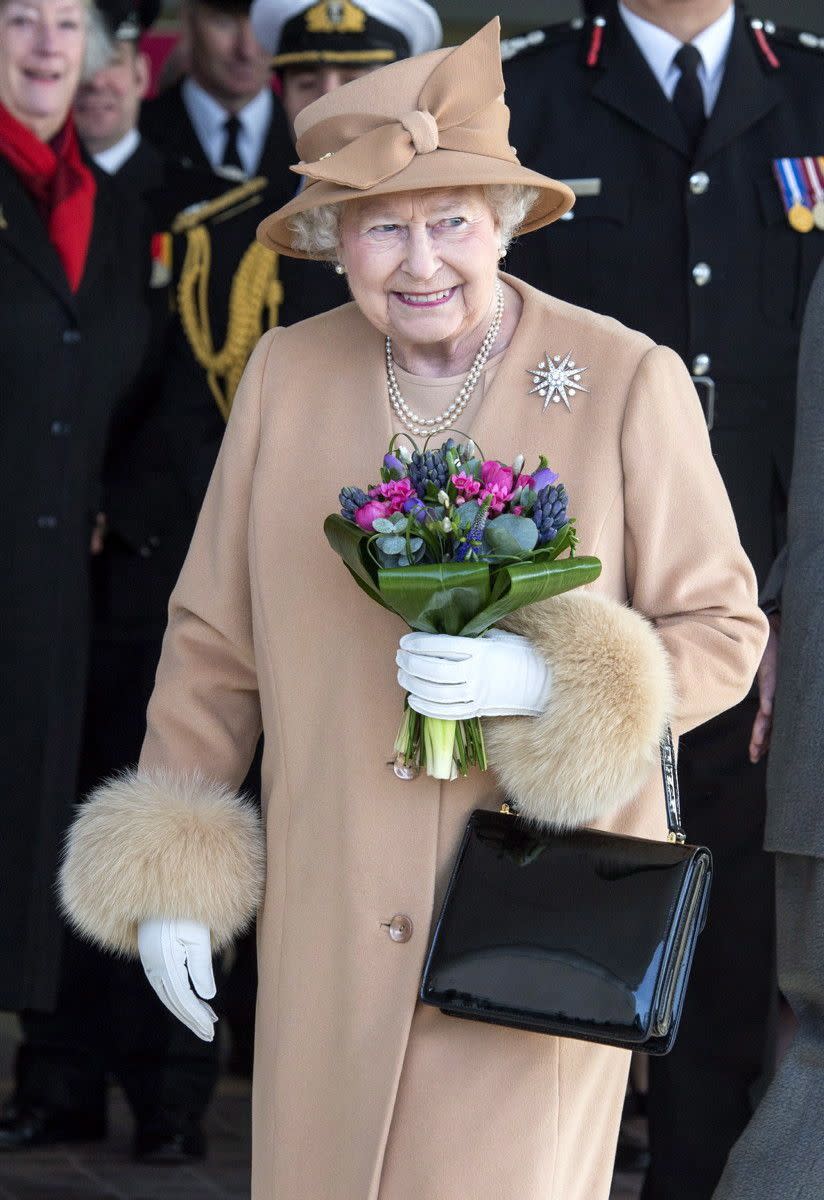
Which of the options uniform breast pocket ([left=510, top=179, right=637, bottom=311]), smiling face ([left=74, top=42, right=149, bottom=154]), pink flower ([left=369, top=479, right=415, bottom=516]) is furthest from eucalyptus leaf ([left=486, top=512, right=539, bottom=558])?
smiling face ([left=74, top=42, right=149, bottom=154])

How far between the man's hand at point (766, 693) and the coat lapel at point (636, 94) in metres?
1.00

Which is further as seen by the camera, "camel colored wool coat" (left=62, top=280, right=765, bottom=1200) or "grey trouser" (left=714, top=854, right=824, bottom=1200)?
"grey trouser" (left=714, top=854, right=824, bottom=1200)

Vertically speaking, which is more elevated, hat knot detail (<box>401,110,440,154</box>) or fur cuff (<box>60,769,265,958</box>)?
hat knot detail (<box>401,110,440,154</box>)

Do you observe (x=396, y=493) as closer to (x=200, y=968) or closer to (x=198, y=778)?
(x=198, y=778)

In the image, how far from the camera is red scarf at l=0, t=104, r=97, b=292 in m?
Answer: 4.38

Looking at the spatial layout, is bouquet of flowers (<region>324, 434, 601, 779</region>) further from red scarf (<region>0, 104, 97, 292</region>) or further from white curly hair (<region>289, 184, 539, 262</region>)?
red scarf (<region>0, 104, 97, 292</region>)

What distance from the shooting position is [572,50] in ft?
12.8

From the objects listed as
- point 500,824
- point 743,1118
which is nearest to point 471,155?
point 500,824

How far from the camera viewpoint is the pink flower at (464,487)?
2.47 m

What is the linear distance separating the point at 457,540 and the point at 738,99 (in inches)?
63.9

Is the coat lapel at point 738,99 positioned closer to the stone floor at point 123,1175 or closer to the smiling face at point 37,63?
the smiling face at point 37,63

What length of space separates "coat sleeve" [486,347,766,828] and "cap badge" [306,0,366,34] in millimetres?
2119

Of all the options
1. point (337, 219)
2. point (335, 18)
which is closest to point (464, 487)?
point (337, 219)

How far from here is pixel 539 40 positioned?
155 inches
